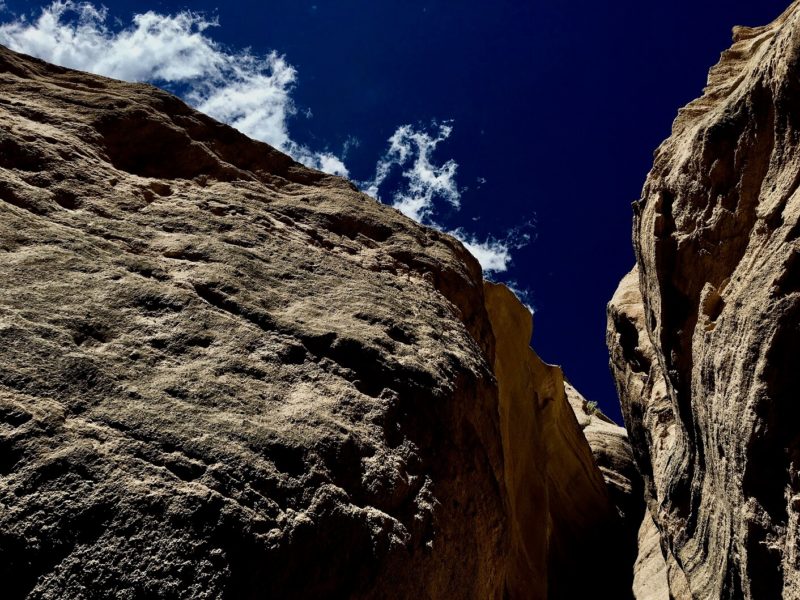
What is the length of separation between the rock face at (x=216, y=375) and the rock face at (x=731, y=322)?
11.7ft

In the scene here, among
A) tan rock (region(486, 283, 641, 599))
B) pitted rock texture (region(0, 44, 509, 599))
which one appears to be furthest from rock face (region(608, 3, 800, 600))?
pitted rock texture (region(0, 44, 509, 599))

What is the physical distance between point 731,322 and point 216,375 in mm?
7493

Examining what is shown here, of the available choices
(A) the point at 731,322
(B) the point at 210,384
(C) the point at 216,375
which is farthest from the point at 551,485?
(B) the point at 210,384

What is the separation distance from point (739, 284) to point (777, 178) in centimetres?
161

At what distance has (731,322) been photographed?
9320 millimetres

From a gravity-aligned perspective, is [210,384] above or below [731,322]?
below

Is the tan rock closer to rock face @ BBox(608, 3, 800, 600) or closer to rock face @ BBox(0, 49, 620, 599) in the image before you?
rock face @ BBox(608, 3, 800, 600)

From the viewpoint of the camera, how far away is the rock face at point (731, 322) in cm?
815

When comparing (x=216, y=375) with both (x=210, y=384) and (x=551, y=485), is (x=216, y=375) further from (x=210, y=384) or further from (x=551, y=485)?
(x=551, y=485)

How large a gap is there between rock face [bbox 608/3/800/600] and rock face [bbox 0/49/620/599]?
3.55 metres

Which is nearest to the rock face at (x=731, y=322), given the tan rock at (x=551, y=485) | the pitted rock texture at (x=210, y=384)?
the tan rock at (x=551, y=485)

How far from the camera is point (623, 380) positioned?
1812cm

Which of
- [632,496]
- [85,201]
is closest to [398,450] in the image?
[85,201]

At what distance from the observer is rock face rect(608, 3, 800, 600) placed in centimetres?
815
